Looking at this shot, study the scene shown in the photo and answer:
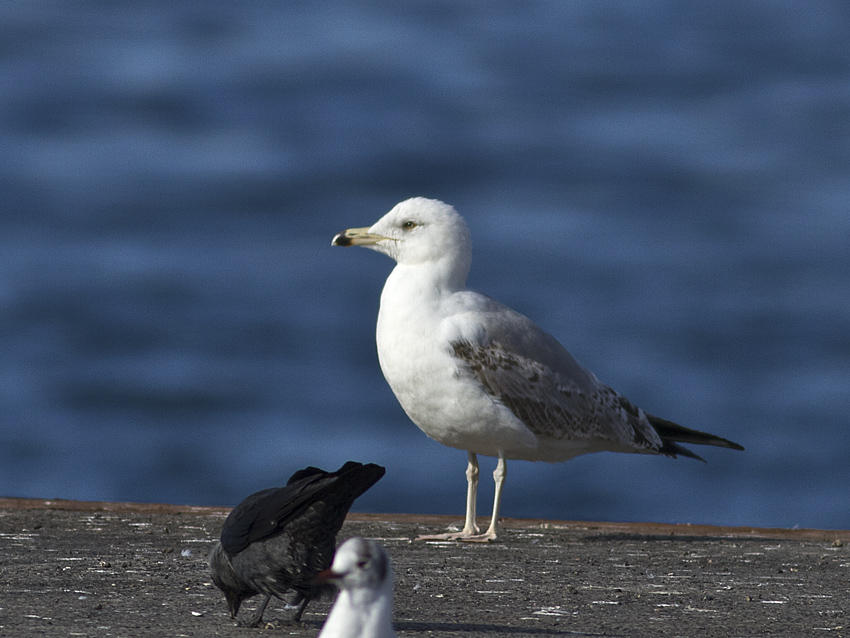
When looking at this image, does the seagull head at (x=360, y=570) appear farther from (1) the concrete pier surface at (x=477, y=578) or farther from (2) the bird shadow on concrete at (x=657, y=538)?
(2) the bird shadow on concrete at (x=657, y=538)

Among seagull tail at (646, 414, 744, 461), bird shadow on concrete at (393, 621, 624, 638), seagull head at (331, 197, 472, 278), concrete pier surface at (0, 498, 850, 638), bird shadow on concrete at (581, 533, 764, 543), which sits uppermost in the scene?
seagull head at (331, 197, 472, 278)

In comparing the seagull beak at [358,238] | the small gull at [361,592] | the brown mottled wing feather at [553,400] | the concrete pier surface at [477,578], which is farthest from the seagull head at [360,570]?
the seagull beak at [358,238]

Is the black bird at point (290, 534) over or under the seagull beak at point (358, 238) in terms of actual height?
under

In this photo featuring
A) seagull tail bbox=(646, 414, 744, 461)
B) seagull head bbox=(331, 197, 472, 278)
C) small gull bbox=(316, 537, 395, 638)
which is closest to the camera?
small gull bbox=(316, 537, 395, 638)

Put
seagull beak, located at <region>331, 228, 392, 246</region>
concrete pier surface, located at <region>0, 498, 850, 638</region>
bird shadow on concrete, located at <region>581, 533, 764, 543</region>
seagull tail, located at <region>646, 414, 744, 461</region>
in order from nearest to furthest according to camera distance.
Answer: concrete pier surface, located at <region>0, 498, 850, 638</region>, bird shadow on concrete, located at <region>581, 533, 764, 543</region>, seagull beak, located at <region>331, 228, 392, 246</region>, seagull tail, located at <region>646, 414, 744, 461</region>

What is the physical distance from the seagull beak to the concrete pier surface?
1.65m

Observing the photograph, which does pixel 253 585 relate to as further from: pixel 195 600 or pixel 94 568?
pixel 94 568

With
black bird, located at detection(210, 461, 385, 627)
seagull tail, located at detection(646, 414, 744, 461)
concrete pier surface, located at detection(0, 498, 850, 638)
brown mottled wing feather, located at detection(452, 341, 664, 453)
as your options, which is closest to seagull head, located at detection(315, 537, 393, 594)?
black bird, located at detection(210, 461, 385, 627)

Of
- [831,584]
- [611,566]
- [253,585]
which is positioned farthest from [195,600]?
[831,584]

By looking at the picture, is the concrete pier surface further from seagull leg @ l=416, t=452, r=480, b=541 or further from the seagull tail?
the seagull tail

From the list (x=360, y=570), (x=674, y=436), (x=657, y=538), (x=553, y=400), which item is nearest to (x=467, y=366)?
(x=553, y=400)

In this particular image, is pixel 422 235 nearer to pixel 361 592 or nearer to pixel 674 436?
pixel 674 436

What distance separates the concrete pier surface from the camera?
4629mm

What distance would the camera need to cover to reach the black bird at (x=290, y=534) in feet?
14.4
